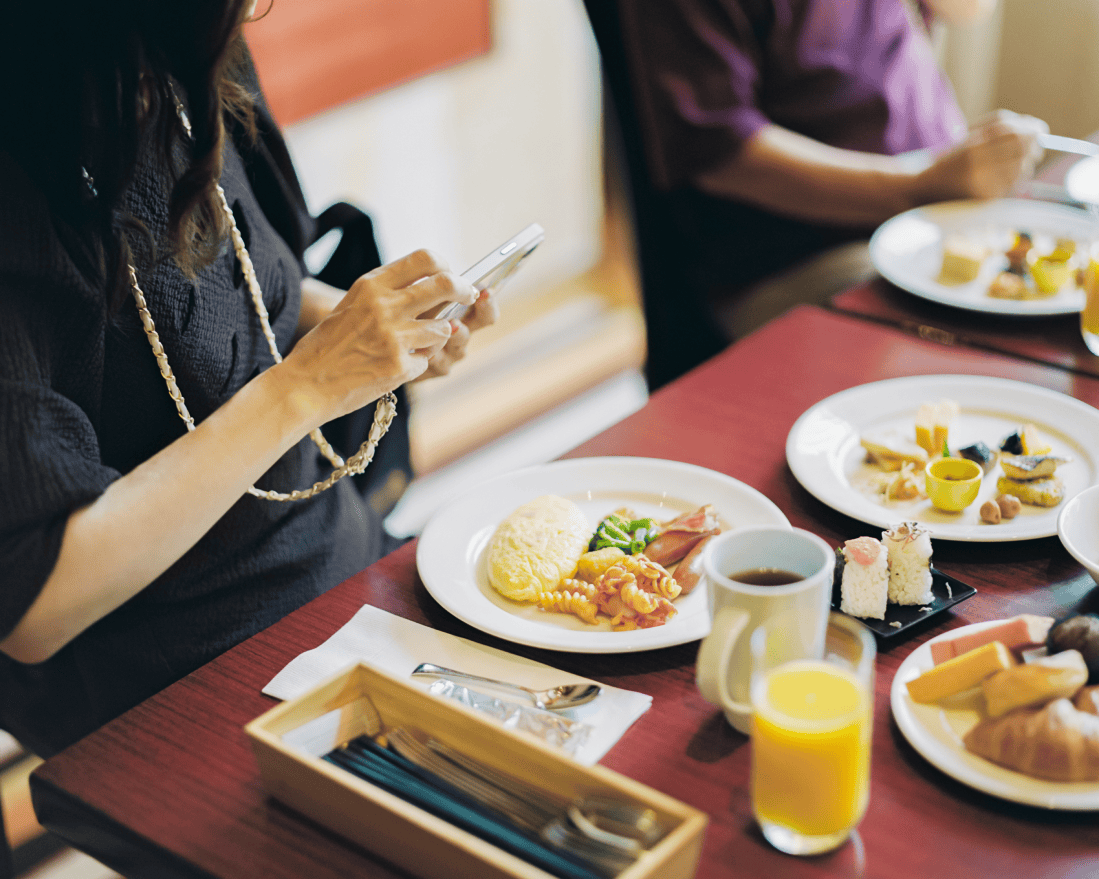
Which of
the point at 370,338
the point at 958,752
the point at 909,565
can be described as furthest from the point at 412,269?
the point at 958,752

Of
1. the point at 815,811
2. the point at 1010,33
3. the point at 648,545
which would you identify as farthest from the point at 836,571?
the point at 1010,33

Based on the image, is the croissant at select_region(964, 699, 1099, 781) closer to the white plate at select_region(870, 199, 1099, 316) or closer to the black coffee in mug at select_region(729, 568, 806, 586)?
the black coffee in mug at select_region(729, 568, 806, 586)

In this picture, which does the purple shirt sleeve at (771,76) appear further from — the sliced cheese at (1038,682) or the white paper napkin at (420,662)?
the sliced cheese at (1038,682)

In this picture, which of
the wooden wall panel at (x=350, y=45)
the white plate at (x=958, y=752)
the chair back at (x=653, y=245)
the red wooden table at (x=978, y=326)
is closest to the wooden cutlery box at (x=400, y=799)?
the white plate at (x=958, y=752)

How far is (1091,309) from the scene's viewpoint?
1347 millimetres

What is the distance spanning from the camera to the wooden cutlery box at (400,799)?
637 millimetres

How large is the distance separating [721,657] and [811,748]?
116mm

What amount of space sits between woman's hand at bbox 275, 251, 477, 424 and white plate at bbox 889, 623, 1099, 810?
21.0 inches

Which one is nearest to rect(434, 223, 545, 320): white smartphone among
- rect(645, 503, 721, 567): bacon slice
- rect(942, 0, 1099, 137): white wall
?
rect(645, 503, 721, 567): bacon slice

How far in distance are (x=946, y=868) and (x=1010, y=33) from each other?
3.22 metres

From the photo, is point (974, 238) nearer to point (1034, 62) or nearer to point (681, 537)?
point (681, 537)

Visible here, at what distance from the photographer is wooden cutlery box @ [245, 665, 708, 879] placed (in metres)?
0.64

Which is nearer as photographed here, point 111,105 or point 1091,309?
point 111,105

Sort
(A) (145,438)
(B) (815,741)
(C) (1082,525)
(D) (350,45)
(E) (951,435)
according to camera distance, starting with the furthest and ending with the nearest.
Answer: (D) (350,45) → (E) (951,435) → (A) (145,438) → (C) (1082,525) → (B) (815,741)
